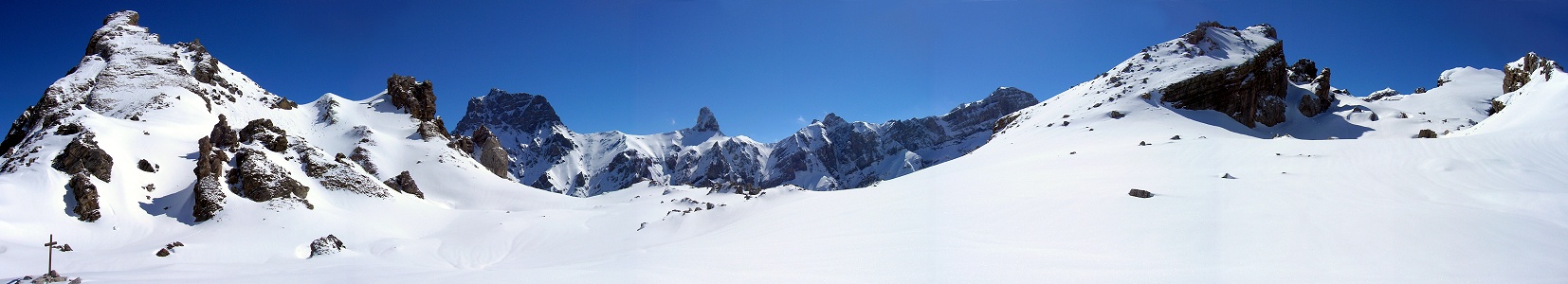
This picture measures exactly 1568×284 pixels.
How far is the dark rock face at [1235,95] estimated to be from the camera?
136ft

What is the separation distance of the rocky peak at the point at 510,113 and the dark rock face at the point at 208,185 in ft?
541

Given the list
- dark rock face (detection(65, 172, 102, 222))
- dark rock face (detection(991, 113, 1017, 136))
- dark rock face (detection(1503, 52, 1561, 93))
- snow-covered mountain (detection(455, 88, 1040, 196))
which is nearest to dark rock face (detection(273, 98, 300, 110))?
dark rock face (detection(65, 172, 102, 222))

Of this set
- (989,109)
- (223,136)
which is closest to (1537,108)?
(223,136)

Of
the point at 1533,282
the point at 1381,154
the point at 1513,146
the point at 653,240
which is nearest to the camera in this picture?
the point at 1533,282

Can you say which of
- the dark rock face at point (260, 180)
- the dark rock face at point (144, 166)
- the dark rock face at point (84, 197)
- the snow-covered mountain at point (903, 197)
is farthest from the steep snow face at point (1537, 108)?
the dark rock face at point (144, 166)

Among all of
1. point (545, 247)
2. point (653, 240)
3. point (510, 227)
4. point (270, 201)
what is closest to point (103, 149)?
point (270, 201)

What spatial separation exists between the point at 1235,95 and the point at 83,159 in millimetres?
58465

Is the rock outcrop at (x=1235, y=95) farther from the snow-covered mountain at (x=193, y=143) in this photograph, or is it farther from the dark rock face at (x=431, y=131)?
the dark rock face at (x=431, y=131)

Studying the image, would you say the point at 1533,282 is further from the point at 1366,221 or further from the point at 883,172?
the point at 883,172

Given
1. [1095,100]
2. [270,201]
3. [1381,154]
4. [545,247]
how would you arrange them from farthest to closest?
[1095,100] → [270,201] → [545,247] → [1381,154]

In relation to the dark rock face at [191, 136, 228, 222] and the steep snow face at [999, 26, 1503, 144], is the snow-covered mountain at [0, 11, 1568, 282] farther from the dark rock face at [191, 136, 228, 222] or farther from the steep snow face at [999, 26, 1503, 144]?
the steep snow face at [999, 26, 1503, 144]

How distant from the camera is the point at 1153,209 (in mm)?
10016

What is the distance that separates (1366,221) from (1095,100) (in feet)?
125

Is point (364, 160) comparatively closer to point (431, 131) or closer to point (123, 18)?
point (431, 131)
